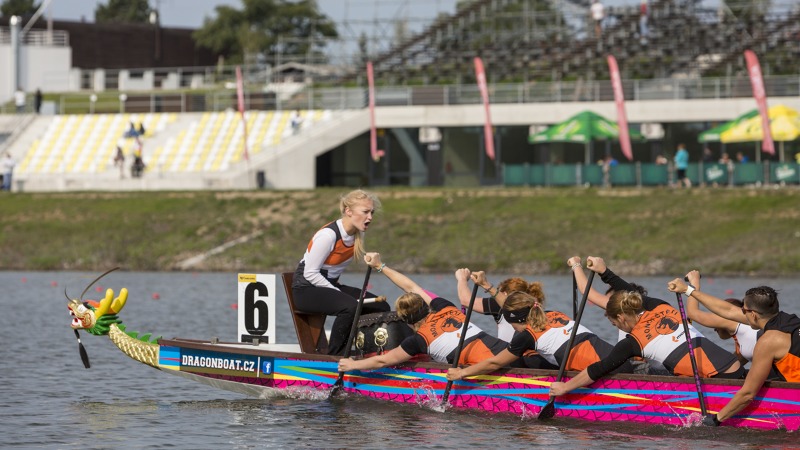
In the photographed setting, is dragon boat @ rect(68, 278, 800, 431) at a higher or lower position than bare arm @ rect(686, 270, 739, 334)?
lower

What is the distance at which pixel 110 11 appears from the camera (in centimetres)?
12950

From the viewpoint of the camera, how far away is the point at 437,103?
5744 cm

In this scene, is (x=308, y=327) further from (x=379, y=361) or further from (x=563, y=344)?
(x=563, y=344)

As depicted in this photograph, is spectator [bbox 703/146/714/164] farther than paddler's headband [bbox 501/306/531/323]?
Yes

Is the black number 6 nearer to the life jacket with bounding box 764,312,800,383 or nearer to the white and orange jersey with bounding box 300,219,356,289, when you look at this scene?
the white and orange jersey with bounding box 300,219,356,289

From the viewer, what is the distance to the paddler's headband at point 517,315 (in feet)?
46.8

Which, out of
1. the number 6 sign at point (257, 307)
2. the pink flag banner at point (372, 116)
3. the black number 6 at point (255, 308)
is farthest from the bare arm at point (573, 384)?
the pink flag banner at point (372, 116)

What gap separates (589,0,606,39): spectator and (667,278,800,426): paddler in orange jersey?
49151 millimetres

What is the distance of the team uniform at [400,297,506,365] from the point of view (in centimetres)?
1522

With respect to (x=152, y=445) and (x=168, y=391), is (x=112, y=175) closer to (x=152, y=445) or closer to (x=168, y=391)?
(x=168, y=391)

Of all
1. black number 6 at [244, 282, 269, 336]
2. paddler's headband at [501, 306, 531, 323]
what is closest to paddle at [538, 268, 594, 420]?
paddler's headband at [501, 306, 531, 323]

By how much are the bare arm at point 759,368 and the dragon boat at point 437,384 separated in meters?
0.12

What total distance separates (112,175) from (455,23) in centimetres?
1872

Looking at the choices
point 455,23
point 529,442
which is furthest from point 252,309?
point 455,23
